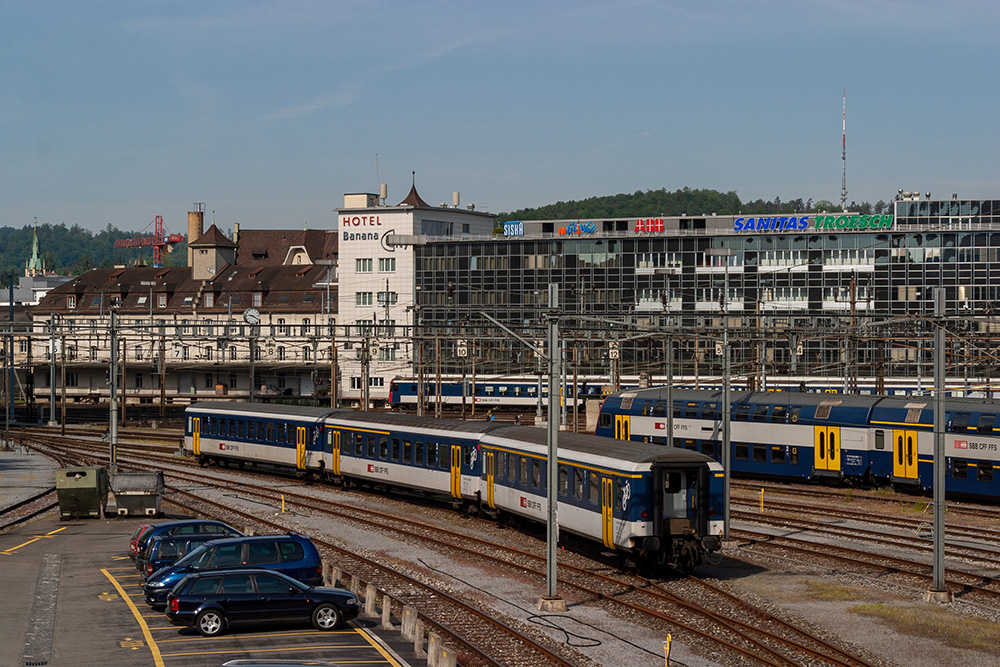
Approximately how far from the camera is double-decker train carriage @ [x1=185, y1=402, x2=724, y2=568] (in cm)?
2759

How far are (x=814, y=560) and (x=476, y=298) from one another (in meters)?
83.3

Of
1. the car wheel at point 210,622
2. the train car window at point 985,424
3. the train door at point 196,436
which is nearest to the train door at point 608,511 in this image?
the car wheel at point 210,622

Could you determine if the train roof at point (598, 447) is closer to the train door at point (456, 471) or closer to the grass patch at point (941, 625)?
the train door at point (456, 471)

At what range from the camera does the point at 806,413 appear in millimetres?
46594

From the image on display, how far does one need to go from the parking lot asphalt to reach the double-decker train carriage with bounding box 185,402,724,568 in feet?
24.2

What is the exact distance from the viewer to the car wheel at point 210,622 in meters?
22.2

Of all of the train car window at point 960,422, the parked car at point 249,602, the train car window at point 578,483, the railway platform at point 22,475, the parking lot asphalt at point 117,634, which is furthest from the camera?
the railway platform at point 22,475

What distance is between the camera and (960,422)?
40.8 m

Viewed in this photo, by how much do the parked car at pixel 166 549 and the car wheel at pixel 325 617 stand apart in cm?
539

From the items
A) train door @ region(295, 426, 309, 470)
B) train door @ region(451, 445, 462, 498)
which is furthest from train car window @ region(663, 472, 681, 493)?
train door @ region(295, 426, 309, 470)

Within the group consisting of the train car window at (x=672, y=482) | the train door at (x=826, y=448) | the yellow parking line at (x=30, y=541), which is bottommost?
the yellow parking line at (x=30, y=541)

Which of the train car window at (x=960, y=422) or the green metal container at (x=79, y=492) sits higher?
the train car window at (x=960, y=422)

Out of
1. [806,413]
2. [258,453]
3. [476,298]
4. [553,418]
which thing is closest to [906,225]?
[476,298]

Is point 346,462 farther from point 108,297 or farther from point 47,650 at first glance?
point 108,297
